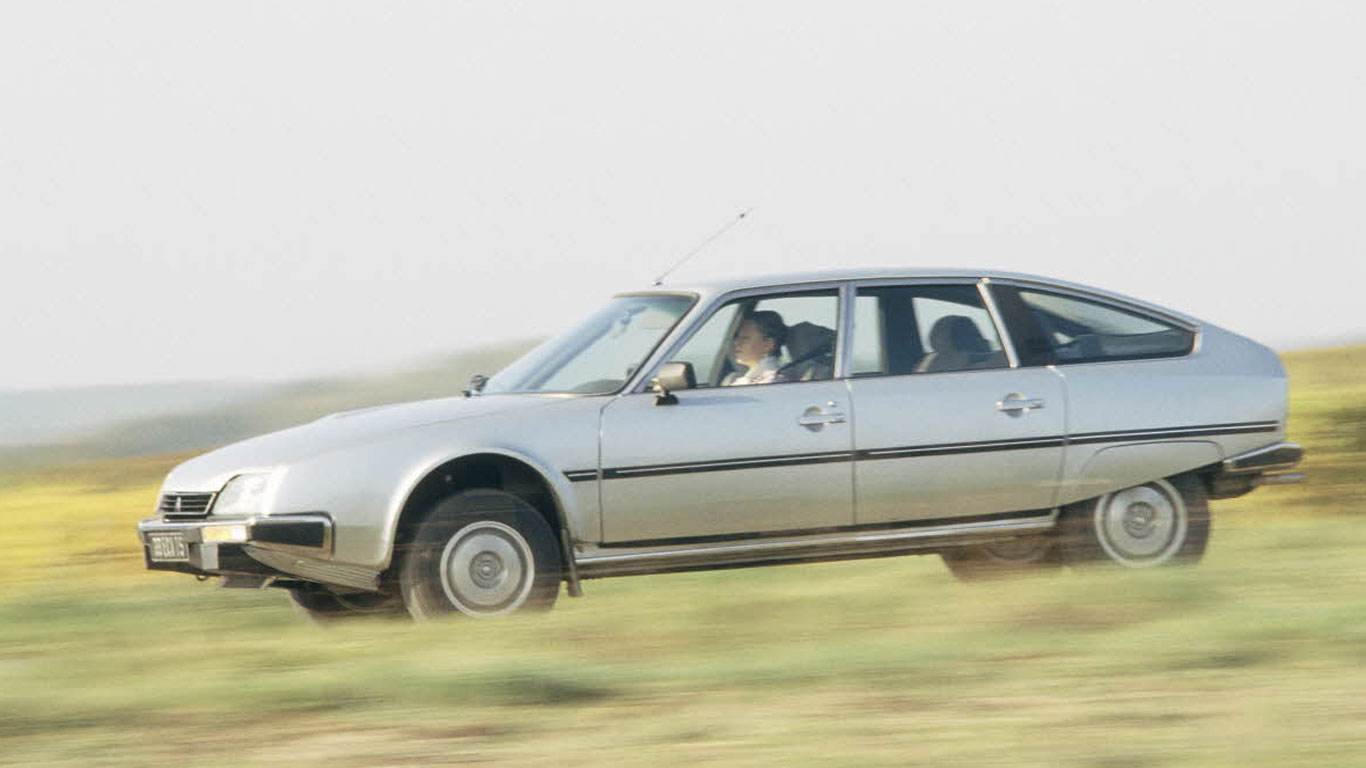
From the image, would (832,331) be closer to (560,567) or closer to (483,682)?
(560,567)

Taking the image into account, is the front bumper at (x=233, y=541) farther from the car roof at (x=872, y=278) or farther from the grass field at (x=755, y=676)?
the car roof at (x=872, y=278)

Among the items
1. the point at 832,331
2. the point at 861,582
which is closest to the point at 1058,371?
the point at 832,331

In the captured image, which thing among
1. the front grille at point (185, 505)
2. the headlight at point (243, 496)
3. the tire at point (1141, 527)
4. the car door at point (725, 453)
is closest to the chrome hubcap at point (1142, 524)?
the tire at point (1141, 527)

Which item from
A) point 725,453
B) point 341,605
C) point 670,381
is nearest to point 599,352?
point 670,381

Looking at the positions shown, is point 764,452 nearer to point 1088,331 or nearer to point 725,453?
point 725,453

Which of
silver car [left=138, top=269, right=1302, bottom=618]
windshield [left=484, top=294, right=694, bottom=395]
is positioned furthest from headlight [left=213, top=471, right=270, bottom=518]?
windshield [left=484, top=294, right=694, bottom=395]

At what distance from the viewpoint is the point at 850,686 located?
562 centimetres

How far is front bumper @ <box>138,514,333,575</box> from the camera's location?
7.74 m

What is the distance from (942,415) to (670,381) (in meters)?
1.24

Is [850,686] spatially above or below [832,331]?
below

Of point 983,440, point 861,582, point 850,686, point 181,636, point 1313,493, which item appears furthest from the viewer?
point 1313,493

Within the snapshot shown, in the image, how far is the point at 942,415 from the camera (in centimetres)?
857

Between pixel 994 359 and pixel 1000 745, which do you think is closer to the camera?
pixel 1000 745

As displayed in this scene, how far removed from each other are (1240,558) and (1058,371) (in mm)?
1236
